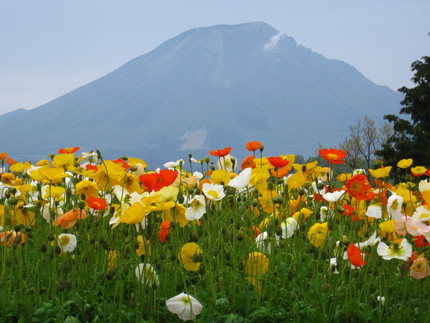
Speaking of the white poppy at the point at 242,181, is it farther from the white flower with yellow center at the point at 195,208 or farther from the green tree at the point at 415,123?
the green tree at the point at 415,123

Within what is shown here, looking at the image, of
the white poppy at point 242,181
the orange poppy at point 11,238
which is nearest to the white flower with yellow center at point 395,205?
the white poppy at point 242,181

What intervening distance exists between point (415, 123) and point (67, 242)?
25.9 metres

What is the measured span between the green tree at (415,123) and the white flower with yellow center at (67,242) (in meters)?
22.2

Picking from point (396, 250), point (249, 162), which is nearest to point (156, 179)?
point (396, 250)

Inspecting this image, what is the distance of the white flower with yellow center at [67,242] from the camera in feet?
8.98

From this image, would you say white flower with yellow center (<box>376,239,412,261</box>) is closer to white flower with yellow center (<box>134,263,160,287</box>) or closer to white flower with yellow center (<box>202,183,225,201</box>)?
white flower with yellow center (<box>202,183,225,201</box>)

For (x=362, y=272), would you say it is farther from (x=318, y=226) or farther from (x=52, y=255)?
(x=52, y=255)

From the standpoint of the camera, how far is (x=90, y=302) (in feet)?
8.77

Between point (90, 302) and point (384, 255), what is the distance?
58.8 inches

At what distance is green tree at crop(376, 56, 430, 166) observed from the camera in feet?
76.9

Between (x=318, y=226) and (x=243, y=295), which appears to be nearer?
(x=243, y=295)

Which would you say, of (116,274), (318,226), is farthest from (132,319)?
(318,226)

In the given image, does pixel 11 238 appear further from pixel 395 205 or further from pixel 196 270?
pixel 395 205

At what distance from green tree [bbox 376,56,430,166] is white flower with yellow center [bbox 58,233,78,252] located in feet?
72.9
